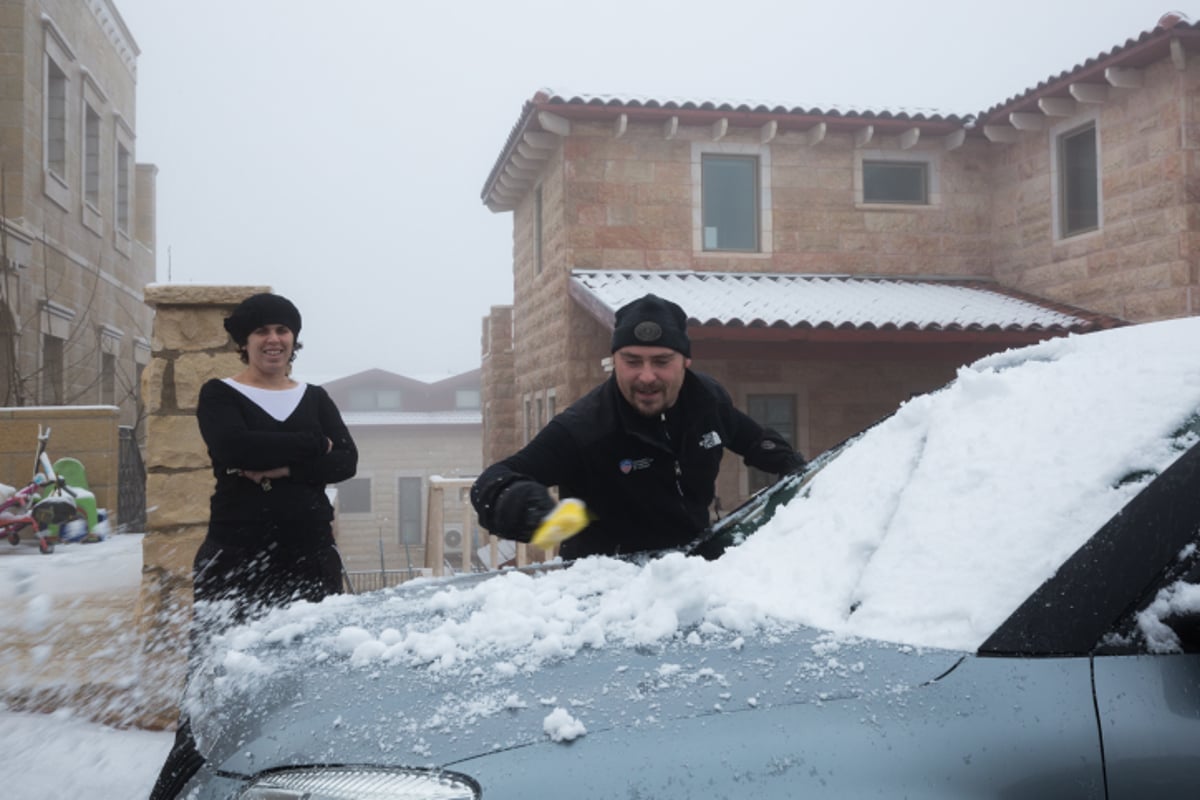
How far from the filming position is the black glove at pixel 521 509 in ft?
8.38

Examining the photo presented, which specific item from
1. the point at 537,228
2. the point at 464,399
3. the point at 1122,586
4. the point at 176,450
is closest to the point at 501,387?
the point at 537,228

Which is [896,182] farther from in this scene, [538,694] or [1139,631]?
[538,694]

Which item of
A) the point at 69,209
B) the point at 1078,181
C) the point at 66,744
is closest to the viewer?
the point at 66,744

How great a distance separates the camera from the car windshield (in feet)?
4.87

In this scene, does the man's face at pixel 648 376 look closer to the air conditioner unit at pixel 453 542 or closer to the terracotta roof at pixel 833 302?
the terracotta roof at pixel 833 302

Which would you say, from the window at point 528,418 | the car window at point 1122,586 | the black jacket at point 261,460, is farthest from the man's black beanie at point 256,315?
the window at point 528,418

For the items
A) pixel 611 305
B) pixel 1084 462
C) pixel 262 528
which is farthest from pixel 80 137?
pixel 1084 462

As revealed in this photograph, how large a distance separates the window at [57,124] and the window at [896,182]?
1064cm

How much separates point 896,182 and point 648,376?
1008 cm

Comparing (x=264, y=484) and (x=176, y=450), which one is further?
(x=176, y=450)

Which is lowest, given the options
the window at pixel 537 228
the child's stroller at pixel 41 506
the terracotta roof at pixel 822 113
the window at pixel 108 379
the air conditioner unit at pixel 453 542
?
the air conditioner unit at pixel 453 542

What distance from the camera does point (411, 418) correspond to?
36.1 meters

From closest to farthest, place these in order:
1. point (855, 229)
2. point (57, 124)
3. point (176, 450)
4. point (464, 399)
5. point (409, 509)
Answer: point (176, 450) → point (855, 229) → point (57, 124) → point (409, 509) → point (464, 399)

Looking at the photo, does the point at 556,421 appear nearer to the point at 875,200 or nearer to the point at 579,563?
the point at 579,563
